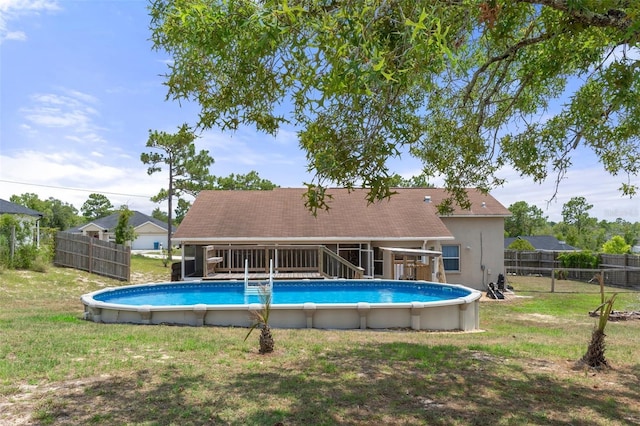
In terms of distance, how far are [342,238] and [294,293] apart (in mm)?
4020

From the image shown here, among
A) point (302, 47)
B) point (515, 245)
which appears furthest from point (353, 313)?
point (515, 245)

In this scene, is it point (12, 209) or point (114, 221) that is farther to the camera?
point (114, 221)

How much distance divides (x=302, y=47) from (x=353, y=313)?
7.77 meters

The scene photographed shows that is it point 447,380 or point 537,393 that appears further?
point 447,380

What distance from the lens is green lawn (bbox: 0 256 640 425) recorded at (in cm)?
466

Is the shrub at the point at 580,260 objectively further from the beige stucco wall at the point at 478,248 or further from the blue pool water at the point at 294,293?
the blue pool water at the point at 294,293

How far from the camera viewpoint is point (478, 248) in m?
22.0

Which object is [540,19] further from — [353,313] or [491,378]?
[353,313]

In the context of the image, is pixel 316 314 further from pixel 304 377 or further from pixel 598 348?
pixel 598 348

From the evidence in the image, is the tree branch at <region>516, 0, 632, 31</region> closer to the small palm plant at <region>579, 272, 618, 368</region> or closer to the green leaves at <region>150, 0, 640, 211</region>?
the green leaves at <region>150, 0, 640, 211</region>

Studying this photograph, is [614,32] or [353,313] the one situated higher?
[614,32]

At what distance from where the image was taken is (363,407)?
491cm

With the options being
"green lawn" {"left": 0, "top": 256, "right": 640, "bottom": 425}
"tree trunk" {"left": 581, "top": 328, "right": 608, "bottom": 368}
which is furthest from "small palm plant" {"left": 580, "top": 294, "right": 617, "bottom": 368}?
"green lawn" {"left": 0, "top": 256, "right": 640, "bottom": 425}

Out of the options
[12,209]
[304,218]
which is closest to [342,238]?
[304,218]
